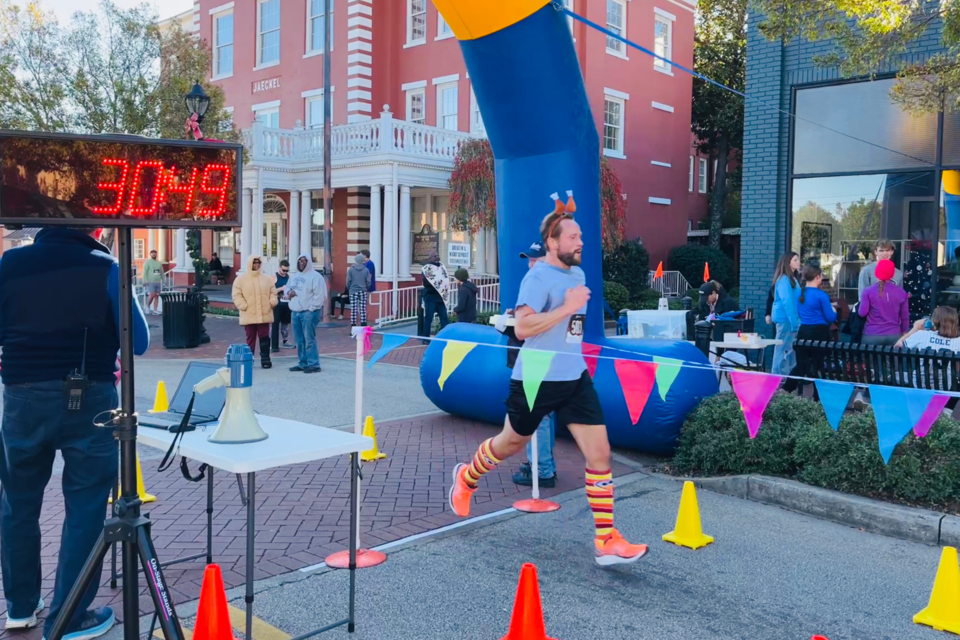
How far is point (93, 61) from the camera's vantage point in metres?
17.5

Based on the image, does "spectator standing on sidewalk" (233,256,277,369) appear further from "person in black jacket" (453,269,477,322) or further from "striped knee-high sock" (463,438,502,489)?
"striped knee-high sock" (463,438,502,489)

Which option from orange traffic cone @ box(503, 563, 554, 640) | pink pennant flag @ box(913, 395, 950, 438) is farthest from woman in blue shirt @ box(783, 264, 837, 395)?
orange traffic cone @ box(503, 563, 554, 640)

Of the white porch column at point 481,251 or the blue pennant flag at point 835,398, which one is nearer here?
the blue pennant flag at point 835,398

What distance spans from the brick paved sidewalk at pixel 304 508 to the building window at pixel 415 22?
20.1 metres

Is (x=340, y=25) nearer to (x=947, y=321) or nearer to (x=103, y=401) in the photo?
(x=947, y=321)

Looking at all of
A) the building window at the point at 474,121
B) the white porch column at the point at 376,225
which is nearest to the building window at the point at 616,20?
the building window at the point at 474,121

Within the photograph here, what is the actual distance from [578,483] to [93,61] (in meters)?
15.7

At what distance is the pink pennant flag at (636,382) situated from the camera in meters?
5.48

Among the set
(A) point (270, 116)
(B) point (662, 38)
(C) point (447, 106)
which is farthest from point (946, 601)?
(A) point (270, 116)

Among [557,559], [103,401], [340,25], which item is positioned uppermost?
[340,25]

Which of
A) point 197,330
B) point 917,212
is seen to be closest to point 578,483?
point 917,212

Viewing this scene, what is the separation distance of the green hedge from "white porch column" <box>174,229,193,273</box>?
25361 millimetres

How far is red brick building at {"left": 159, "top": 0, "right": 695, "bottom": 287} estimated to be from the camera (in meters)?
22.1

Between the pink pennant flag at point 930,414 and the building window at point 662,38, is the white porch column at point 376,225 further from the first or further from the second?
the pink pennant flag at point 930,414
